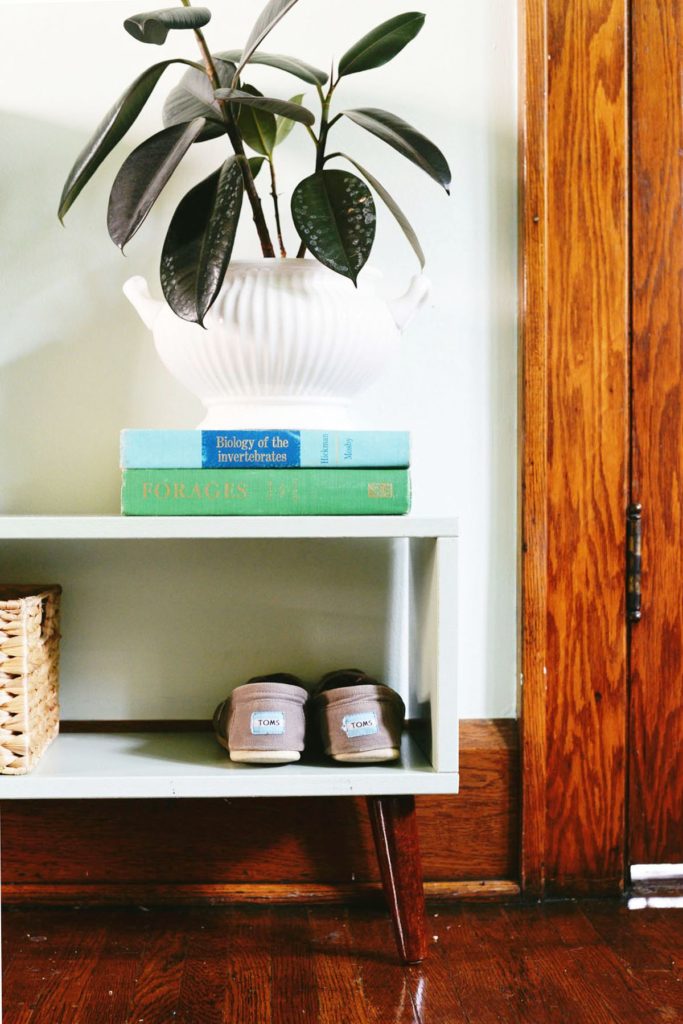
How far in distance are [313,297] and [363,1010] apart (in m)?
0.81

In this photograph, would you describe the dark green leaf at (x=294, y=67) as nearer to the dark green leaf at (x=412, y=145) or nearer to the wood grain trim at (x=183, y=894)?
the dark green leaf at (x=412, y=145)

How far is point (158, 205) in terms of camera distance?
1.27 m

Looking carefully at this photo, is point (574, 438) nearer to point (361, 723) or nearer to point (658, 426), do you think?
point (658, 426)

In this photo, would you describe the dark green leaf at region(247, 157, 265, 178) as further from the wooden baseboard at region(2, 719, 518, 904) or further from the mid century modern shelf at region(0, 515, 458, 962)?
the wooden baseboard at region(2, 719, 518, 904)

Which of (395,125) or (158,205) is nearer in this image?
(395,125)

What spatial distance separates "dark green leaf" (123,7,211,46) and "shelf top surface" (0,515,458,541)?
534mm

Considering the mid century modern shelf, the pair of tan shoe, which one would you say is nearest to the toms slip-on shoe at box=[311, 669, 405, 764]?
the pair of tan shoe

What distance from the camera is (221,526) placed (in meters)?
0.98

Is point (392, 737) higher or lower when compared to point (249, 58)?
lower

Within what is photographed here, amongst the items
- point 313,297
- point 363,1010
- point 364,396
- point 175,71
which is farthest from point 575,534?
point 175,71

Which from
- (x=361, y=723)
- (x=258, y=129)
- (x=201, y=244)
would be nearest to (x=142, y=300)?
(x=201, y=244)

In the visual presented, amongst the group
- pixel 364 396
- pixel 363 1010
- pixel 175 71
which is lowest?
pixel 363 1010

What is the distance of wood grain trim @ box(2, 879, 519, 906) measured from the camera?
48.7 inches

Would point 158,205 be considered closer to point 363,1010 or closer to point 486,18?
point 486,18
